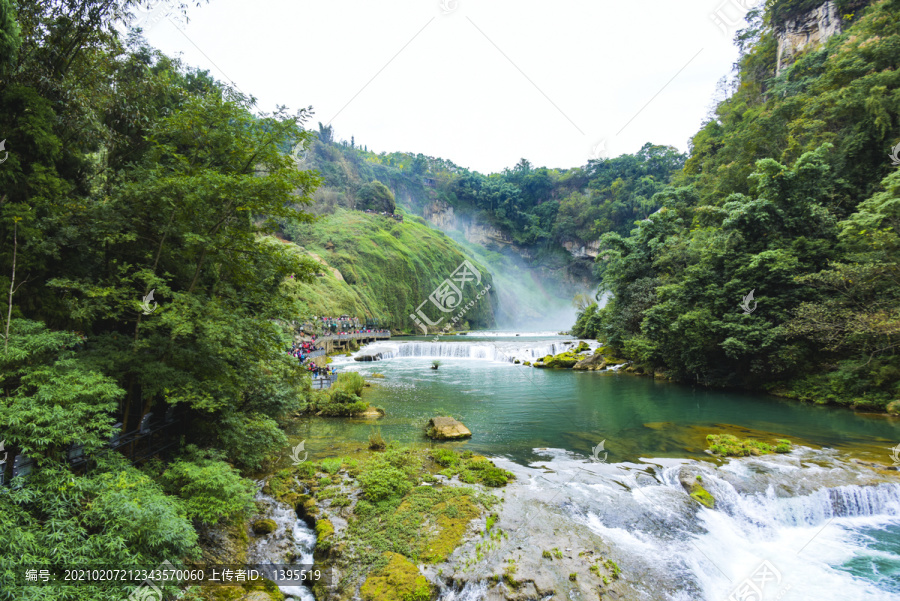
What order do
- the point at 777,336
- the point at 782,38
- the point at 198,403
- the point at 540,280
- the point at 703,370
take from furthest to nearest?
the point at 540,280
the point at 782,38
the point at 703,370
the point at 777,336
the point at 198,403

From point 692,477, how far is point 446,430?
541 centimetres

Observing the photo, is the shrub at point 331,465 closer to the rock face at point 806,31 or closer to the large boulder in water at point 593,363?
the large boulder in water at point 593,363

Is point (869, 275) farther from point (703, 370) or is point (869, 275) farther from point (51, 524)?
point (51, 524)

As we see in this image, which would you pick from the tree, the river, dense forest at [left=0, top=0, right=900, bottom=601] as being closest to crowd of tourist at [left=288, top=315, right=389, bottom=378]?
the river

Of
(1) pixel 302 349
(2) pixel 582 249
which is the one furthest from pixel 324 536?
(2) pixel 582 249

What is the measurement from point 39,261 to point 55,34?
13.0 feet

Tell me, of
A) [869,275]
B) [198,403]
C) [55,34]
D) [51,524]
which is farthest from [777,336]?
[55,34]

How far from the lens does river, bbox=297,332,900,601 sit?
5234 mm

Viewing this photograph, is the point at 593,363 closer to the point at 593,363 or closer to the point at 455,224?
the point at 593,363

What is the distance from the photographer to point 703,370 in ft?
57.5

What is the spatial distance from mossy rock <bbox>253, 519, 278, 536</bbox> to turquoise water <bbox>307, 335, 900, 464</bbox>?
3.65 metres

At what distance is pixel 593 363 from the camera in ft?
77.3

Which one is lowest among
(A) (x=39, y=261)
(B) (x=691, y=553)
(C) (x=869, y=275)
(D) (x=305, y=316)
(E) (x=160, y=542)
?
(B) (x=691, y=553)

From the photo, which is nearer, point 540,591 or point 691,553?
point 540,591
